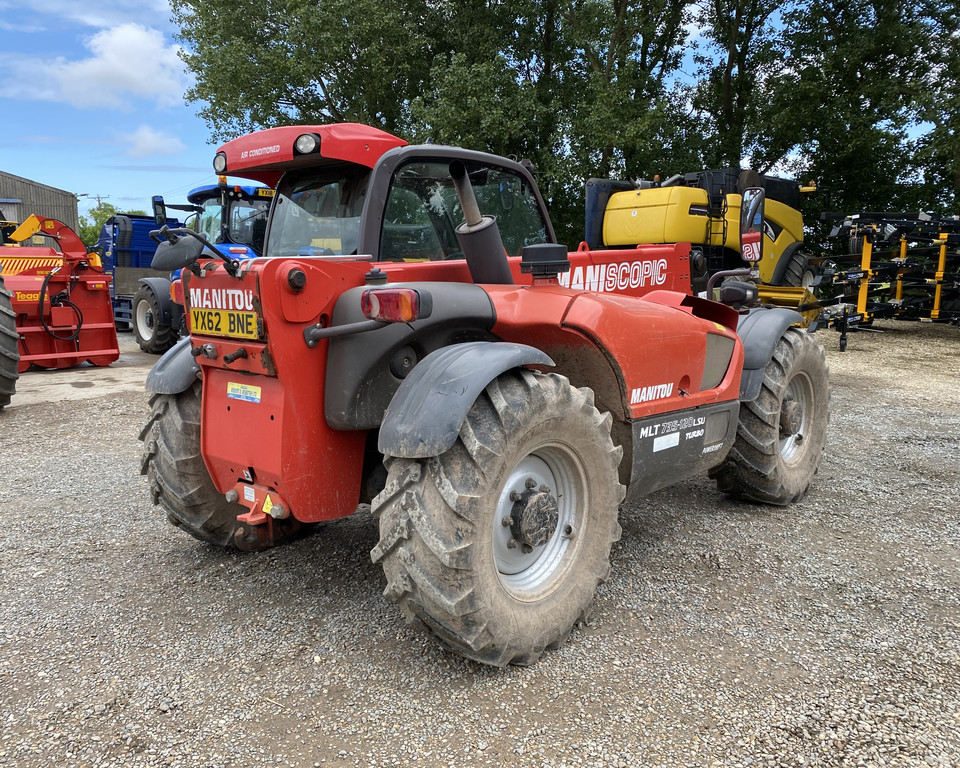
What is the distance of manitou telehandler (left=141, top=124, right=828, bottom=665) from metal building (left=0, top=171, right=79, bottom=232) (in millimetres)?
40998

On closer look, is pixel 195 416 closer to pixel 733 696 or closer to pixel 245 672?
pixel 245 672

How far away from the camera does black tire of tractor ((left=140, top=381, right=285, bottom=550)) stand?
3439 millimetres

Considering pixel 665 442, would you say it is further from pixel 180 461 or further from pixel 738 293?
pixel 180 461

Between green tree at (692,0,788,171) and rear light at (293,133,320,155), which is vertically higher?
green tree at (692,0,788,171)

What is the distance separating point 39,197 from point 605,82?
36.9 metres

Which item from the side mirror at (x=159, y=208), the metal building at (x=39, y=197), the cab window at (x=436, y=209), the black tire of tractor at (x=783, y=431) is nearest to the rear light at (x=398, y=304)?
the cab window at (x=436, y=209)

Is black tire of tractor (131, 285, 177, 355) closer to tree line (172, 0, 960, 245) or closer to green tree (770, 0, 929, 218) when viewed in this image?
tree line (172, 0, 960, 245)

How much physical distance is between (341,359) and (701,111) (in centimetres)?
1932

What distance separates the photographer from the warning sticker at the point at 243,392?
9.36ft

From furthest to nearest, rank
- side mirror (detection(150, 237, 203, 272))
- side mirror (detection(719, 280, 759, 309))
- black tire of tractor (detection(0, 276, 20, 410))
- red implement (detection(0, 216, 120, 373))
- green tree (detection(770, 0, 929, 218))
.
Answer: green tree (detection(770, 0, 929, 218)) < red implement (detection(0, 216, 120, 373)) < black tire of tractor (detection(0, 276, 20, 410)) < side mirror (detection(719, 280, 759, 309)) < side mirror (detection(150, 237, 203, 272))

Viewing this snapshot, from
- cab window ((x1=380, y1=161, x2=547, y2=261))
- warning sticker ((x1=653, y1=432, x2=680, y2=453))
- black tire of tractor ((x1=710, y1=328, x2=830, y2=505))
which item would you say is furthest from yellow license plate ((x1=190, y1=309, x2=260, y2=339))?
black tire of tractor ((x1=710, y1=328, x2=830, y2=505))

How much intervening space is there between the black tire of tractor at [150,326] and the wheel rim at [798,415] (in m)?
10.4

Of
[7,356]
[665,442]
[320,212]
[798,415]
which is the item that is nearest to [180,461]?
[320,212]

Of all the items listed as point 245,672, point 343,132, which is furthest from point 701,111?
point 245,672
